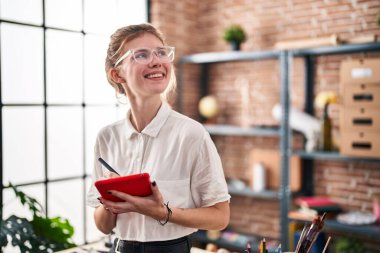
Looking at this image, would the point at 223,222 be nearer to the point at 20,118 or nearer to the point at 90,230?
the point at 20,118

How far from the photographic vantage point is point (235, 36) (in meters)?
3.71

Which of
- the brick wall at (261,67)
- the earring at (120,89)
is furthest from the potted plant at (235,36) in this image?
the earring at (120,89)

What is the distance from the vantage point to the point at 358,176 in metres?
3.38

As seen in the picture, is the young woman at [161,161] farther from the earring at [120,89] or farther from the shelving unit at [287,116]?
the shelving unit at [287,116]

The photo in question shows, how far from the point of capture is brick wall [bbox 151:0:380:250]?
134 inches

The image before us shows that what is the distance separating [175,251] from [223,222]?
17cm

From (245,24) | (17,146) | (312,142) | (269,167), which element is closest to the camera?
(17,146)

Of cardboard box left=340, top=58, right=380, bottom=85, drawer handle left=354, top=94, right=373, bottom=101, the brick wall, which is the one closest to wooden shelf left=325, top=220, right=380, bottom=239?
the brick wall

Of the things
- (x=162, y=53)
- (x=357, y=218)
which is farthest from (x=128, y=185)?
(x=357, y=218)

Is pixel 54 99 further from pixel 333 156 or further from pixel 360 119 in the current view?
pixel 360 119

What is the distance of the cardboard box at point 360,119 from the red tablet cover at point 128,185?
7.35ft

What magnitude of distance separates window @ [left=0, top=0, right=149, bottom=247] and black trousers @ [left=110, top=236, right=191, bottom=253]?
5.90 feet

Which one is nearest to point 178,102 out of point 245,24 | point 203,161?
point 245,24

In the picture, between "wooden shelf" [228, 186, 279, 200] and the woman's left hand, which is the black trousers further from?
"wooden shelf" [228, 186, 279, 200]
